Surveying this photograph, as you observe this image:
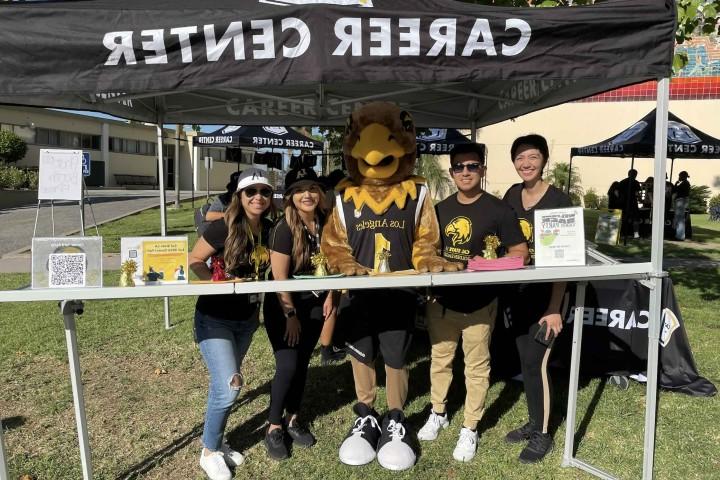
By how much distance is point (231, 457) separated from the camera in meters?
2.96

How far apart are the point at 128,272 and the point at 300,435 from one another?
1506mm

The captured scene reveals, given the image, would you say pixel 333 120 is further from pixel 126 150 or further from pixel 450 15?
pixel 126 150

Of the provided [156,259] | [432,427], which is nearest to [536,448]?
[432,427]

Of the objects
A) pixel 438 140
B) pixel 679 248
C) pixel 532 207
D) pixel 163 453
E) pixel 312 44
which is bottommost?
pixel 163 453

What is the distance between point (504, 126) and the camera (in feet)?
80.6

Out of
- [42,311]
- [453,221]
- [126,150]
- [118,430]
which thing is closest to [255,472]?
[118,430]

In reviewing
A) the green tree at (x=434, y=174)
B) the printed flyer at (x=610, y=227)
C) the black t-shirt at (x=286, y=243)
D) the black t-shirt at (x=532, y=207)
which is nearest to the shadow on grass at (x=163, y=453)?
the black t-shirt at (x=286, y=243)

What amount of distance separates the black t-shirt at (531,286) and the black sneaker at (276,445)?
1.55 metres

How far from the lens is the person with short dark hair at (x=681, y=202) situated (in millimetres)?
12773

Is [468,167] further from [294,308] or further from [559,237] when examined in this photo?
[294,308]

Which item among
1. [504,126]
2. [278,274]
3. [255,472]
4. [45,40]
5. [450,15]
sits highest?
[504,126]

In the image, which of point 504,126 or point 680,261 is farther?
point 504,126

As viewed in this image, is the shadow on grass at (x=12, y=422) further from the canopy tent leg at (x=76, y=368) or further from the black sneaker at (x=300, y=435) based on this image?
the black sneaker at (x=300, y=435)

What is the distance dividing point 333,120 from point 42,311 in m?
4.15
